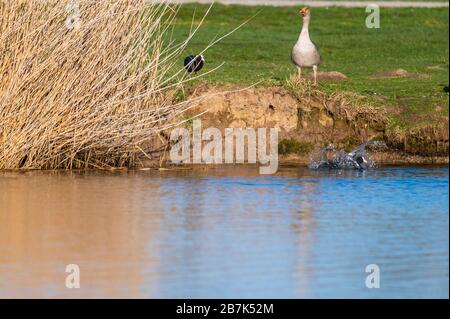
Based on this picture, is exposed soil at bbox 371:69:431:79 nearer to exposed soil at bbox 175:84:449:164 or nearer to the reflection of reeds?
exposed soil at bbox 175:84:449:164

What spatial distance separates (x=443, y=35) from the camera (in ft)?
88.4

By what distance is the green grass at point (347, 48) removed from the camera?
711 inches

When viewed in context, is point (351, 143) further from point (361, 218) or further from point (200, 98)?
point (361, 218)

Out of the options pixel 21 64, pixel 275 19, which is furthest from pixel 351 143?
pixel 275 19

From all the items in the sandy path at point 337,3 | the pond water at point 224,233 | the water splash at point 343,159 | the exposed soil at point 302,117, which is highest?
the sandy path at point 337,3

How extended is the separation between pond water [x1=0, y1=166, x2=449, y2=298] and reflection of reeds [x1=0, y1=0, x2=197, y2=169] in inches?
15.5

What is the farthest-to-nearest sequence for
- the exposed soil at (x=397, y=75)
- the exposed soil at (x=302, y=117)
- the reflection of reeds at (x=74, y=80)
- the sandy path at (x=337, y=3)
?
the sandy path at (x=337, y=3), the exposed soil at (x=397, y=75), the exposed soil at (x=302, y=117), the reflection of reeds at (x=74, y=80)

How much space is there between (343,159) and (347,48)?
898 centimetres

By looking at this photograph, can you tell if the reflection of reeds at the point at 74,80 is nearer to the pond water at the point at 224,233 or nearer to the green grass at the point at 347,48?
the pond water at the point at 224,233

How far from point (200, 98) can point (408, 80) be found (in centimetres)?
493

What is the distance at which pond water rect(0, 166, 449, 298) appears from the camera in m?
9.38

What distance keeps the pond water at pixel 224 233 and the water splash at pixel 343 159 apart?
2.34ft


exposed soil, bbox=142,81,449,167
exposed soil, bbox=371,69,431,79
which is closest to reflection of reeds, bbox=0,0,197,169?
exposed soil, bbox=142,81,449,167

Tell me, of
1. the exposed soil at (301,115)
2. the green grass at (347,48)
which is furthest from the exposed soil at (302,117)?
the green grass at (347,48)
